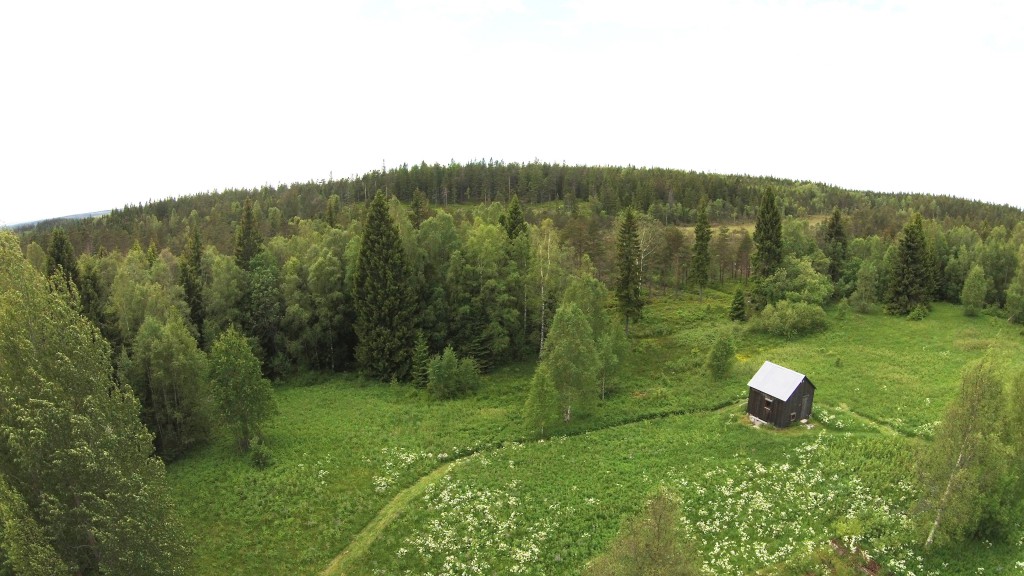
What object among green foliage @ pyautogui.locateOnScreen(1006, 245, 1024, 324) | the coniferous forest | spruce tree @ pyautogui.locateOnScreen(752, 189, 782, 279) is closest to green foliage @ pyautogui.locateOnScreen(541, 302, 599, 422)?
the coniferous forest

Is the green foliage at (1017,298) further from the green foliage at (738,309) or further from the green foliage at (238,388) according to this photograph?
the green foliage at (238,388)

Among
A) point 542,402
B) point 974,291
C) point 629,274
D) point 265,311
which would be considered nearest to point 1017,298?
point 974,291

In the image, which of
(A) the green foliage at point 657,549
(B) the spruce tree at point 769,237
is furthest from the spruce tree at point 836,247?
(A) the green foliage at point 657,549

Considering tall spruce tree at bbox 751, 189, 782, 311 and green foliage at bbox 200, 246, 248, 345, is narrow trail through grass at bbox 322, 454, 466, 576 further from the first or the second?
tall spruce tree at bbox 751, 189, 782, 311

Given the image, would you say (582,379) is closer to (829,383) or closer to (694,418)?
(694,418)

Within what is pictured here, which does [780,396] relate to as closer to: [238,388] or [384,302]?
[384,302]

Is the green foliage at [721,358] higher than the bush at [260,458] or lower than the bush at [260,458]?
higher
